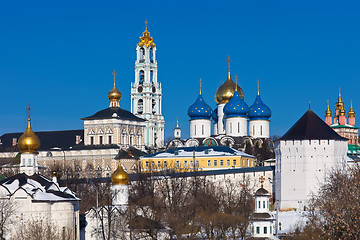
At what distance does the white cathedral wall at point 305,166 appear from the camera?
49.3 m

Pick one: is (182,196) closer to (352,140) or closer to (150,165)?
(150,165)

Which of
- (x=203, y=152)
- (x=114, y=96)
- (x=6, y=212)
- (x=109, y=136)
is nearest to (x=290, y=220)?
(x=6, y=212)

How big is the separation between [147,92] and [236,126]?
26.3 feet

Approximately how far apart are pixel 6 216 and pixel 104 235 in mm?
4090

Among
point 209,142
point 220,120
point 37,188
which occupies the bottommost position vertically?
point 37,188

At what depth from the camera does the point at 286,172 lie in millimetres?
50156

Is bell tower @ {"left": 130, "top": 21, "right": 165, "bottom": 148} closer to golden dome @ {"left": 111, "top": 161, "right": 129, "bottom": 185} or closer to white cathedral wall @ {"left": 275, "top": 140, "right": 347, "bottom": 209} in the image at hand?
white cathedral wall @ {"left": 275, "top": 140, "right": 347, "bottom": 209}

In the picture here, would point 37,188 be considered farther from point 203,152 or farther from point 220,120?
point 220,120

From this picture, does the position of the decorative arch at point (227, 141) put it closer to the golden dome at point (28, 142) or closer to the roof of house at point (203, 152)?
the roof of house at point (203, 152)

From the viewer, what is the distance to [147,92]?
7175 centimetres

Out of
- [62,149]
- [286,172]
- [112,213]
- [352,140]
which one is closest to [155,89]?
[62,149]

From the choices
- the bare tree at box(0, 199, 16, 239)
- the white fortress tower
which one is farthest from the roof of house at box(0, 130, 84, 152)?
the bare tree at box(0, 199, 16, 239)

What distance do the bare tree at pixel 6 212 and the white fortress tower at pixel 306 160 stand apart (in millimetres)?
18190

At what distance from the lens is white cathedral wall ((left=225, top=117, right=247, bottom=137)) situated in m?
66.9
